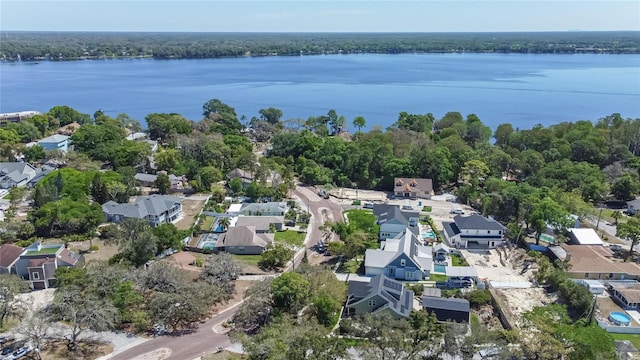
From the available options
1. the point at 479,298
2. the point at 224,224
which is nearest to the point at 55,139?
the point at 224,224


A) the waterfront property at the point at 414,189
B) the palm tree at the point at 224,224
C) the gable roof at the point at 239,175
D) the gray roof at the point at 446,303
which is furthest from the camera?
the gable roof at the point at 239,175

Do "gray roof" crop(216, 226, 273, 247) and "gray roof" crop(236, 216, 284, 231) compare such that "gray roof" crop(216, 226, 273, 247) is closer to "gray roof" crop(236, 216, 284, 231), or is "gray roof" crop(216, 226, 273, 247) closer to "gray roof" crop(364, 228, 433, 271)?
"gray roof" crop(236, 216, 284, 231)

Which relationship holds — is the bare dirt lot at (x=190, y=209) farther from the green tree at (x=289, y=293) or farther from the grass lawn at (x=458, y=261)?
the grass lawn at (x=458, y=261)

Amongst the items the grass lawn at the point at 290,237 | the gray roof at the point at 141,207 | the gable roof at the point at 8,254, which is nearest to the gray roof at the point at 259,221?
the grass lawn at the point at 290,237

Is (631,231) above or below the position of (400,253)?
above

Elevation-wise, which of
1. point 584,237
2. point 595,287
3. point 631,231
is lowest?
point 595,287

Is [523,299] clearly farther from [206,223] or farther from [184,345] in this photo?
[206,223]
